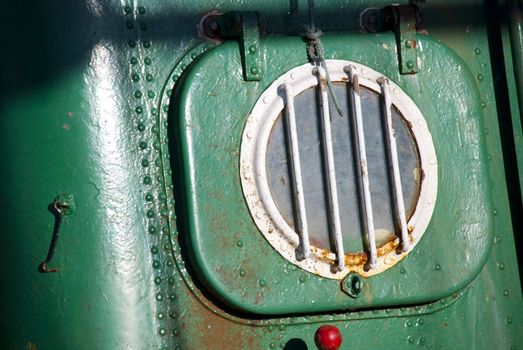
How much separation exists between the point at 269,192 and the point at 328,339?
0.47m

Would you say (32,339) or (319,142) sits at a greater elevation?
(319,142)

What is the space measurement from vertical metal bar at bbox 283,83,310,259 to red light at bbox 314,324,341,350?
25cm

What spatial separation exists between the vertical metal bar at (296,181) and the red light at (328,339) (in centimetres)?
25

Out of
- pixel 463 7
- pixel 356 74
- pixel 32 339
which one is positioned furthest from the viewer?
pixel 463 7

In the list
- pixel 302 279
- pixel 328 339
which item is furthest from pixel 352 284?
pixel 328 339

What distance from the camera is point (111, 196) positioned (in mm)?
2975

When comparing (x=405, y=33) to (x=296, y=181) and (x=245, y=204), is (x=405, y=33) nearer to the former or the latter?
(x=296, y=181)

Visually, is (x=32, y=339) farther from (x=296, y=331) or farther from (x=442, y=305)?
(x=442, y=305)

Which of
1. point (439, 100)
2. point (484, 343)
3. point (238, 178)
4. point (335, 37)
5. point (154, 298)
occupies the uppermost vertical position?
point (335, 37)

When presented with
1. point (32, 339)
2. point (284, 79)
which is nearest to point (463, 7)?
point (284, 79)

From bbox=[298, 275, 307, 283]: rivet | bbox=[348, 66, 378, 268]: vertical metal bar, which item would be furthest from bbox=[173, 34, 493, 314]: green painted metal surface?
bbox=[348, 66, 378, 268]: vertical metal bar

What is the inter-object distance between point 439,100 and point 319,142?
1.50 ft

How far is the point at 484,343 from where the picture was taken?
325 centimetres

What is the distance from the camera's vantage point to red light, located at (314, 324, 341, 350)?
9.34 ft
